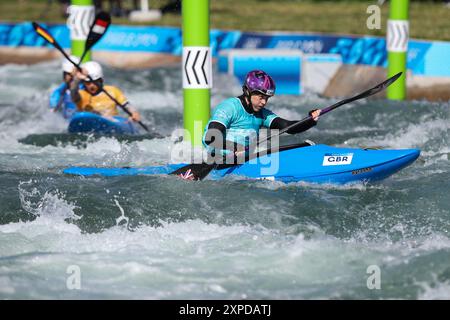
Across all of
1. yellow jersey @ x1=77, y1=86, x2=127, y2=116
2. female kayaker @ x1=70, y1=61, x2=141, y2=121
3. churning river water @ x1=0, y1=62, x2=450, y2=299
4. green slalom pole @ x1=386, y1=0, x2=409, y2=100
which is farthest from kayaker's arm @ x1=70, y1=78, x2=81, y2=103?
green slalom pole @ x1=386, y1=0, x2=409, y2=100

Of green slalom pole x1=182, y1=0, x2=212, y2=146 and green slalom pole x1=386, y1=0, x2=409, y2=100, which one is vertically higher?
green slalom pole x1=386, y1=0, x2=409, y2=100

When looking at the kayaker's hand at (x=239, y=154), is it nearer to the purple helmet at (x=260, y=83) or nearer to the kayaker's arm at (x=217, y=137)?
the kayaker's arm at (x=217, y=137)

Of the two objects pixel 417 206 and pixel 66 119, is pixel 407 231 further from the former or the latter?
pixel 66 119

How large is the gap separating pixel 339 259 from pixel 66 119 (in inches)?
275

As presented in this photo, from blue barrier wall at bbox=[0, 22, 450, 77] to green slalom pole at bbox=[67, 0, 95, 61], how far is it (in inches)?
205

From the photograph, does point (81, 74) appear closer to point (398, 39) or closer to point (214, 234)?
point (398, 39)

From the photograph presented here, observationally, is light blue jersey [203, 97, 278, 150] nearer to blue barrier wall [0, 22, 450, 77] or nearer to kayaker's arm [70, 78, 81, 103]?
kayaker's arm [70, 78, 81, 103]

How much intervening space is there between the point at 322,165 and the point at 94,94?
4659mm

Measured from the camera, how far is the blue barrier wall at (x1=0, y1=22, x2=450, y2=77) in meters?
14.8

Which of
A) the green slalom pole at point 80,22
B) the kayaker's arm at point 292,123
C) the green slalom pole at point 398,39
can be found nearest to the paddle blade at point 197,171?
the kayaker's arm at point 292,123

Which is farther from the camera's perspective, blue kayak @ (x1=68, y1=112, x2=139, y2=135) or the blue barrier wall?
the blue barrier wall
